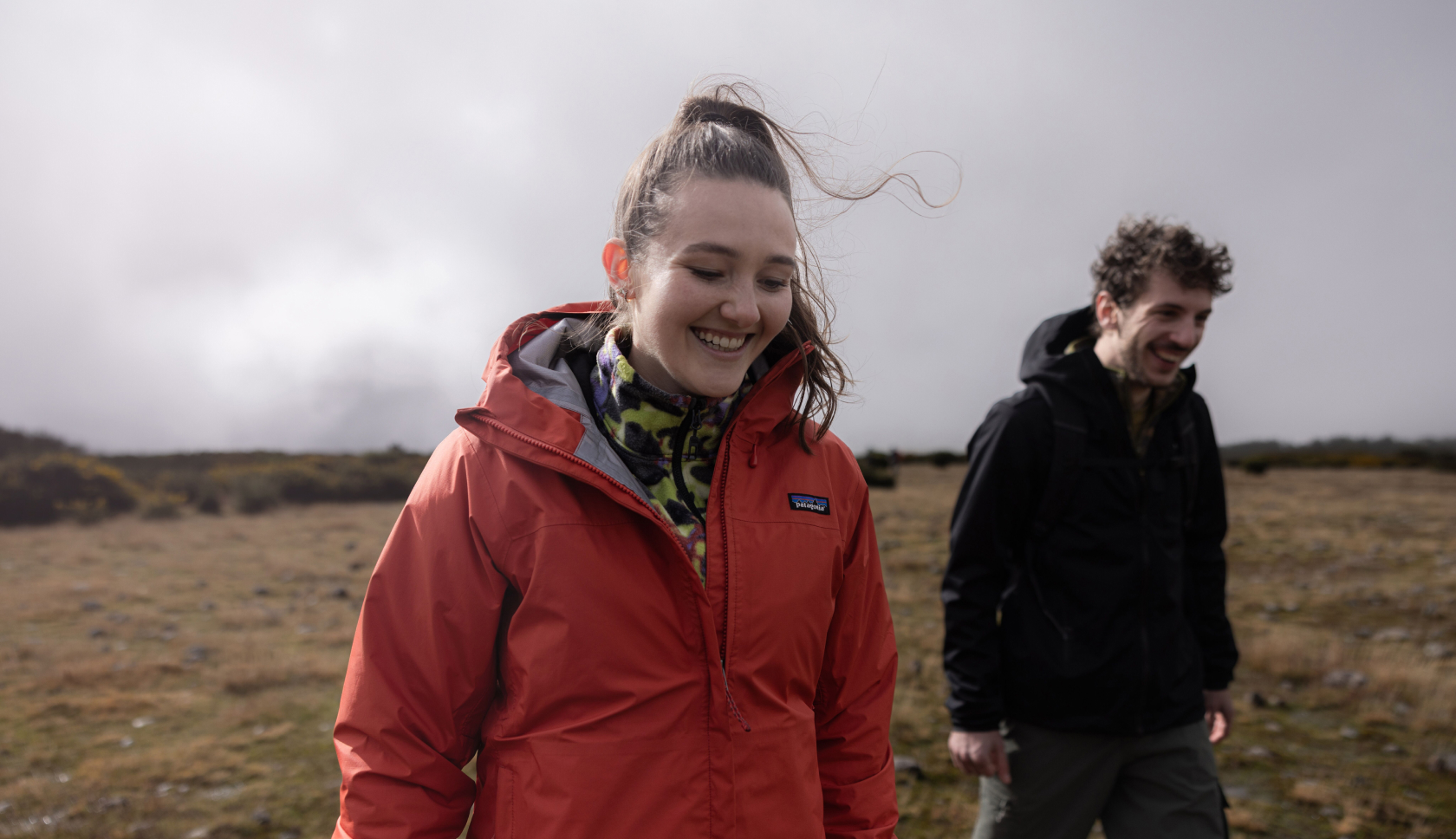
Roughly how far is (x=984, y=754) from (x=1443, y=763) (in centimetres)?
431

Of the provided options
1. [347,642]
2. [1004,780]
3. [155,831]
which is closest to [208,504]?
[347,642]

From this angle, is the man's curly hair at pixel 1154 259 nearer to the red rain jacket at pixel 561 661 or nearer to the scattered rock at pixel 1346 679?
the red rain jacket at pixel 561 661

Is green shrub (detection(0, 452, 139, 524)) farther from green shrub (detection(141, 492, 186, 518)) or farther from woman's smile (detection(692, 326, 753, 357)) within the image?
woman's smile (detection(692, 326, 753, 357))

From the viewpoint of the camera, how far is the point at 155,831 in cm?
399

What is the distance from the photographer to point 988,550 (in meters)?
2.66

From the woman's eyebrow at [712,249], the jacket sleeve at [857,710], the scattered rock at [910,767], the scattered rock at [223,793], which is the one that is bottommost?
the scattered rock at [223,793]

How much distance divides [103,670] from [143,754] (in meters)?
2.17

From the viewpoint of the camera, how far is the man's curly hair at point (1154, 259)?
9.09ft

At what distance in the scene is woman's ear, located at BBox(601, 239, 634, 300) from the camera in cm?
172

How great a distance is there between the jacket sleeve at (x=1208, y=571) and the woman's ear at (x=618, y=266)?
7.89 feet

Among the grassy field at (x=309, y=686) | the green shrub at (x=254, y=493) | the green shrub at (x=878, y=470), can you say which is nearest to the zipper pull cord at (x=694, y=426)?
the grassy field at (x=309, y=686)

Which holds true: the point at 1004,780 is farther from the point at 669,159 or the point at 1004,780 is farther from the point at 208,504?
the point at 208,504

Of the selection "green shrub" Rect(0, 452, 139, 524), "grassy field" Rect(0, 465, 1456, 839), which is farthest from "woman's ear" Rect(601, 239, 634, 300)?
"green shrub" Rect(0, 452, 139, 524)

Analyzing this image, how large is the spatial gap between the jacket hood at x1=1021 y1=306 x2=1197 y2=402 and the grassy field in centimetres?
279
